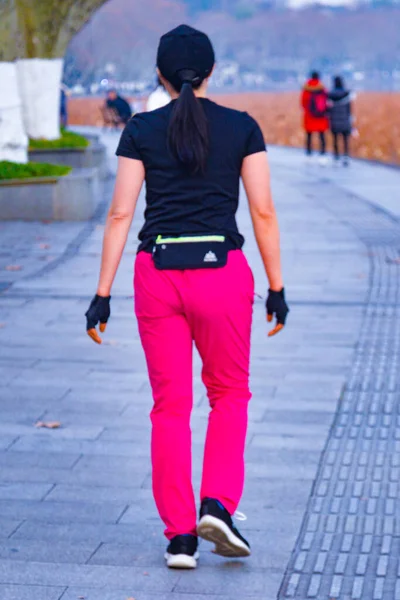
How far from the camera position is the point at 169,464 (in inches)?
174

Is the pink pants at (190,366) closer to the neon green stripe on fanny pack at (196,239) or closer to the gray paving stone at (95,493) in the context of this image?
the neon green stripe on fanny pack at (196,239)

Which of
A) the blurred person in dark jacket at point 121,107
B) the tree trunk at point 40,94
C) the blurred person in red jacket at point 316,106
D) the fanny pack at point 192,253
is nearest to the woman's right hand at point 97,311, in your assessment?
the fanny pack at point 192,253

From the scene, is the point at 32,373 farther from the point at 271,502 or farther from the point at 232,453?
the point at 232,453

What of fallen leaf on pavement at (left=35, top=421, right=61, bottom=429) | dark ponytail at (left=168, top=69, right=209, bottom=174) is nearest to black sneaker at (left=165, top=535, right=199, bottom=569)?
dark ponytail at (left=168, top=69, right=209, bottom=174)

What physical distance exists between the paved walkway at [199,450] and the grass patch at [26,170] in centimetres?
431

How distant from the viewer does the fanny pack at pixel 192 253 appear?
425 centimetres

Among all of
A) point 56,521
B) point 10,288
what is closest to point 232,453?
point 56,521

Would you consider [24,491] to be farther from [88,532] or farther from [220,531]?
[220,531]

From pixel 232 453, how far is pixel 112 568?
544 mm

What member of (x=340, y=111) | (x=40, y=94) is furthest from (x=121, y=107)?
(x=40, y=94)

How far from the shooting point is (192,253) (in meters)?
A: 4.26

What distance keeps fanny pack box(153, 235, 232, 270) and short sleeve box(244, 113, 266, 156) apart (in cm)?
29

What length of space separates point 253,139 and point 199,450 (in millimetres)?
2051

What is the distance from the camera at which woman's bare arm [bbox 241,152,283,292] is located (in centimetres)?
430
